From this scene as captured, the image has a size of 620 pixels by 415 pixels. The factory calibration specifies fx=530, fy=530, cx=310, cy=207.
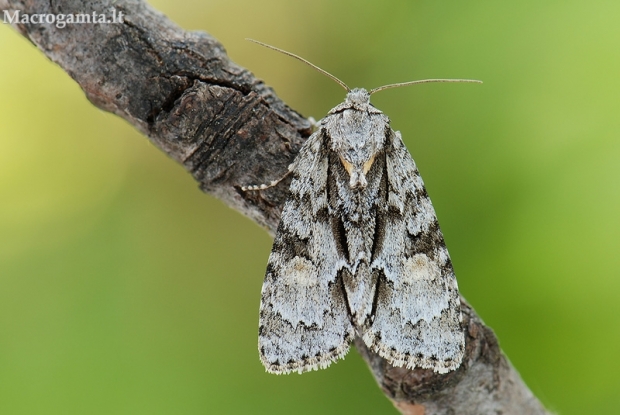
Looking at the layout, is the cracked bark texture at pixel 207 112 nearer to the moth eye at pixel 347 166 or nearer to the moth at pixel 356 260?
the moth at pixel 356 260

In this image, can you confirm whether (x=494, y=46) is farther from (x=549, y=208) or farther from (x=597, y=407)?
(x=597, y=407)

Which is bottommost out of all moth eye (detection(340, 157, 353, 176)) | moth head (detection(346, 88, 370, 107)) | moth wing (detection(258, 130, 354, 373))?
moth wing (detection(258, 130, 354, 373))

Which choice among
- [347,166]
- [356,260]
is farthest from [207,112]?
[356,260]

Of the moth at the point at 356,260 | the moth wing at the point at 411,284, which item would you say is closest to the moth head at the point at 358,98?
the moth at the point at 356,260

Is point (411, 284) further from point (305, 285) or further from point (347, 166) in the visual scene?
point (347, 166)

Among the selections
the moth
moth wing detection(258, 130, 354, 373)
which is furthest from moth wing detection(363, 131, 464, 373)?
moth wing detection(258, 130, 354, 373)

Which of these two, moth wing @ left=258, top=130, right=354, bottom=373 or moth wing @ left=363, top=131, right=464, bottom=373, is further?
moth wing @ left=258, top=130, right=354, bottom=373

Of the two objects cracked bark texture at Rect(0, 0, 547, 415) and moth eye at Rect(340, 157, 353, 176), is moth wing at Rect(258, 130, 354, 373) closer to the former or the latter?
moth eye at Rect(340, 157, 353, 176)

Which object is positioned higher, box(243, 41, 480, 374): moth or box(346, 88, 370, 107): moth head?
box(346, 88, 370, 107): moth head
